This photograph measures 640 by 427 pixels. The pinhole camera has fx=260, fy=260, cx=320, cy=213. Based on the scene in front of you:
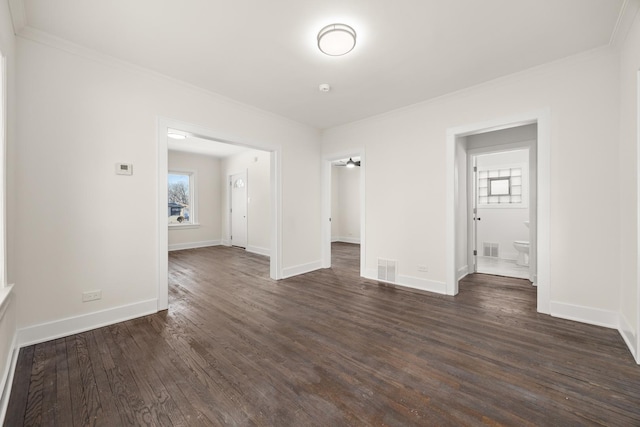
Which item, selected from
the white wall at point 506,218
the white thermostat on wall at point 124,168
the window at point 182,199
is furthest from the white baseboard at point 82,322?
the white wall at point 506,218

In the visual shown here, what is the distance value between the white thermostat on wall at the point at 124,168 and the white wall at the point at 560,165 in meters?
3.47

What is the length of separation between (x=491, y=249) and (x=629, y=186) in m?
4.26

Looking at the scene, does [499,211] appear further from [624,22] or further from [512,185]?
[624,22]

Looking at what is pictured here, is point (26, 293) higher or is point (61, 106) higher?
point (61, 106)

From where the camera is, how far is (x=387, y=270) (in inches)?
162

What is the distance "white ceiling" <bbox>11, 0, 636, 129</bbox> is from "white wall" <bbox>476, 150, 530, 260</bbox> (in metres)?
3.85

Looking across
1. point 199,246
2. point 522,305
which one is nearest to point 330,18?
point 522,305

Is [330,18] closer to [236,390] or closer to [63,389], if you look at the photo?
[236,390]

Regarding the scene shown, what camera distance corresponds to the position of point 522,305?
Result: 122 inches

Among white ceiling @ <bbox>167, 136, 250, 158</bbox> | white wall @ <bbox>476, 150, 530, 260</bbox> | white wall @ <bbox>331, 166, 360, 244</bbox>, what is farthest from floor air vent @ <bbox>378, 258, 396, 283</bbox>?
white wall @ <bbox>331, 166, 360, 244</bbox>

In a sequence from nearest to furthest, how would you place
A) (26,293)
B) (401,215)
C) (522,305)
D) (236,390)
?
(236,390)
(26,293)
(522,305)
(401,215)

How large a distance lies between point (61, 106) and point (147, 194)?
1027mm

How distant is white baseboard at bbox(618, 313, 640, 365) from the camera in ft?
6.57

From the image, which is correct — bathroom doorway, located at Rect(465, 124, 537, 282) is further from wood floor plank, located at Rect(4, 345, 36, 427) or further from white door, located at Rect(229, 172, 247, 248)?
white door, located at Rect(229, 172, 247, 248)
